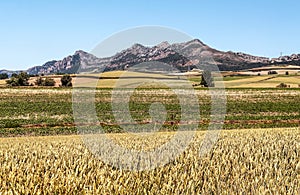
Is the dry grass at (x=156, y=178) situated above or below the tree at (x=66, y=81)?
above

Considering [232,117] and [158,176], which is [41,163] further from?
[232,117]

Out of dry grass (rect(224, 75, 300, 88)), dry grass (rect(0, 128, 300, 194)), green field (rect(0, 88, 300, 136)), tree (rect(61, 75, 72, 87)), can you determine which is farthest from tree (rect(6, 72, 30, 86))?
dry grass (rect(0, 128, 300, 194))

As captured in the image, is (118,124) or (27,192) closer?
(27,192)

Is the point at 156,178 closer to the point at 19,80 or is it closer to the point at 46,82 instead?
the point at 46,82

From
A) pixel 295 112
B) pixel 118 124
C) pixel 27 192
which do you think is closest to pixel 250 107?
pixel 295 112

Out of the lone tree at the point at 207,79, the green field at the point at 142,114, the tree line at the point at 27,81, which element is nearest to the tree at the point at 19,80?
the tree line at the point at 27,81

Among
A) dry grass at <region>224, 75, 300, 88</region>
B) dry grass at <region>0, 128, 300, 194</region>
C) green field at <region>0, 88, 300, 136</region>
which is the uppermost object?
dry grass at <region>0, 128, 300, 194</region>

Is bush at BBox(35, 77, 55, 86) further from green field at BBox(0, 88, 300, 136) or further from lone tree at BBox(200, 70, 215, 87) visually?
lone tree at BBox(200, 70, 215, 87)

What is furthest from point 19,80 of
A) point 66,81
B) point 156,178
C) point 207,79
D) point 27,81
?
point 156,178

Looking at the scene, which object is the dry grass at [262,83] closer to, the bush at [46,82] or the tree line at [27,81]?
the tree line at [27,81]

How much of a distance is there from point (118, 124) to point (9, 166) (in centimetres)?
3440

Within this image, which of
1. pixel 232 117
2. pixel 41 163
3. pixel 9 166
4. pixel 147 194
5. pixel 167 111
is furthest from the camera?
pixel 167 111

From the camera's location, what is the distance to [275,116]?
2036 inches

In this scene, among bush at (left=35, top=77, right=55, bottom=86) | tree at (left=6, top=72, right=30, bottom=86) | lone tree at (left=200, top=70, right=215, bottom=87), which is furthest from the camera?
tree at (left=6, top=72, right=30, bottom=86)
